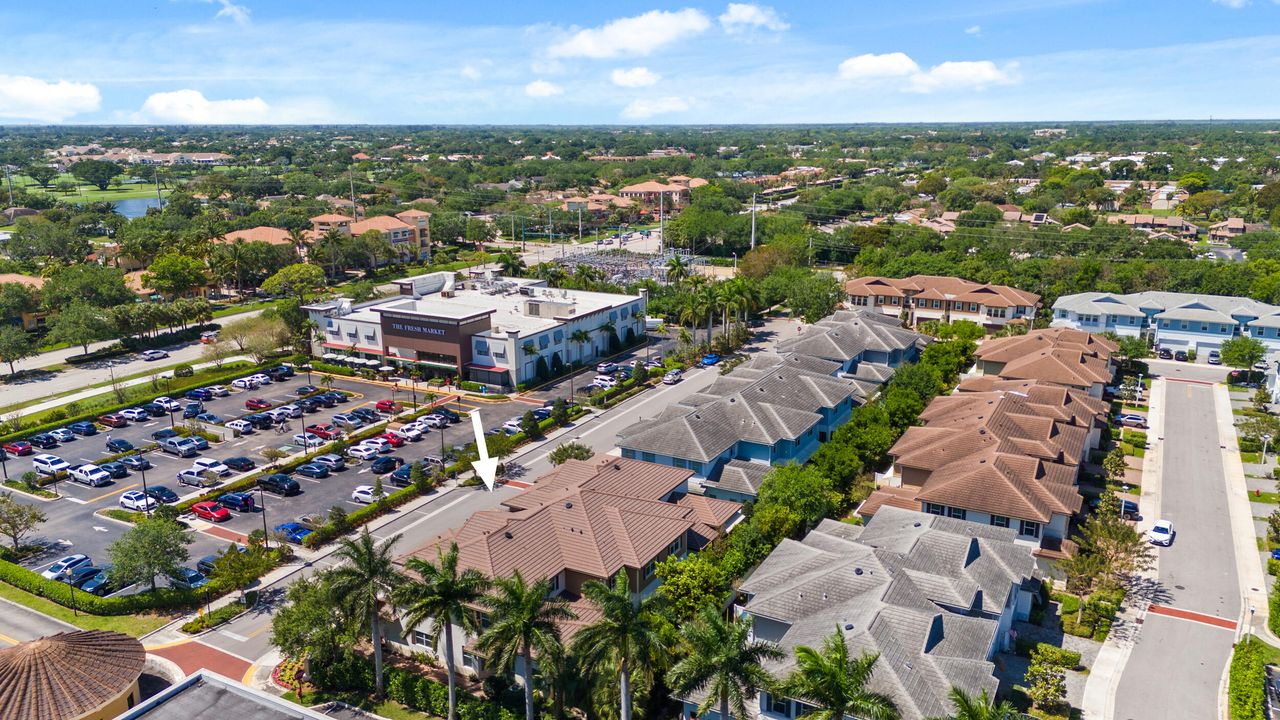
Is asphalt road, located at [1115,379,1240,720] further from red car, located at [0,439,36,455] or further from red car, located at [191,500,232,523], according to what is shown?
red car, located at [0,439,36,455]

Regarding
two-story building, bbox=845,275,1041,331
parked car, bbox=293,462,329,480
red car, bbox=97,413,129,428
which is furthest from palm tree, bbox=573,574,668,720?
two-story building, bbox=845,275,1041,331

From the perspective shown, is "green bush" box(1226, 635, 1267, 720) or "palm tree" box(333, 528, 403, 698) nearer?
"green bush" box(1226, 635, 1267, 720)

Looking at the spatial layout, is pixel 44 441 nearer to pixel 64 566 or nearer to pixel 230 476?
pixel 230 476

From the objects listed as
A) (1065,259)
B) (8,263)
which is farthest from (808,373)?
(8,263)

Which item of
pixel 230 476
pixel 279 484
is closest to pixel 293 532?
pixel 279 484

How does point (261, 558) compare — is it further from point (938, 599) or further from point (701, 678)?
point (938, 599)

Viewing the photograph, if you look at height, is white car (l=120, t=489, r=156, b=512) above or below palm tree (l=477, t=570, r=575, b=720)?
below
